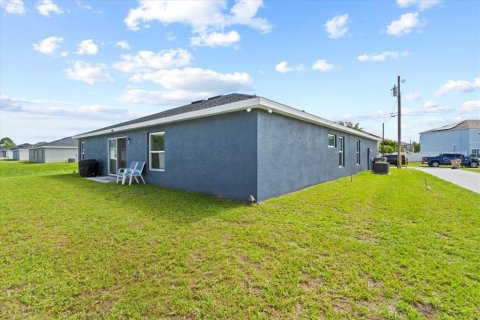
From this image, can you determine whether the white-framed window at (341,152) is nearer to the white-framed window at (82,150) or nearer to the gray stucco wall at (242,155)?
the gray stucco wall at (242,155)

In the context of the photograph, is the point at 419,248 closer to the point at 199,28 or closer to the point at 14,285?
the point at 14,285

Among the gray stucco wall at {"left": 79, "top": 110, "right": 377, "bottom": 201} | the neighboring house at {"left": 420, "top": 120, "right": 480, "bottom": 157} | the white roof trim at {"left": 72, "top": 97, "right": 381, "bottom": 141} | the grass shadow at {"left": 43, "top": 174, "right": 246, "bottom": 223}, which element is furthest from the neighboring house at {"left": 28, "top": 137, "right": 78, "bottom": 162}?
the neighboring house at {"left": 420, "top": 120, "right": 480, "bottom": 157}

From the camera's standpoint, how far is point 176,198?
714 centimetres

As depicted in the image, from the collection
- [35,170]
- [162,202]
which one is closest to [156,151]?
[162,202]

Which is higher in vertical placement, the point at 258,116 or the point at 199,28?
the point at 199,28

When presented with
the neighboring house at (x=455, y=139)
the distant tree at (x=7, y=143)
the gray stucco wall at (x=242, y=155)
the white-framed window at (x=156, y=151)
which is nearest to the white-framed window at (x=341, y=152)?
the gray stucco wall at (x=242, y=155)

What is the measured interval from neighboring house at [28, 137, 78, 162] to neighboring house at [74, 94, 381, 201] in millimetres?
27716

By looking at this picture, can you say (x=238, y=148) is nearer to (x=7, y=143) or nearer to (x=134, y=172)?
(x=134, y=172)

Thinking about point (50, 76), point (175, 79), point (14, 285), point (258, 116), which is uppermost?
point (175, 79)

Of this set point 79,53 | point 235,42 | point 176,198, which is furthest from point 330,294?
point 79,53

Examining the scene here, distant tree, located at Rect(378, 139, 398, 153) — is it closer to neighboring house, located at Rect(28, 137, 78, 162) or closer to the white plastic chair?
the white plastic chair

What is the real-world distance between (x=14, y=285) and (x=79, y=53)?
36.2 feet

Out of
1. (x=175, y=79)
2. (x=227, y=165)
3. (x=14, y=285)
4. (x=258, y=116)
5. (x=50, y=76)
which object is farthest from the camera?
(x=175, y=79)

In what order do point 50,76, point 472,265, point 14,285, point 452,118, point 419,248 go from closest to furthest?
point 14,285, point 472,265, point 419,248, point 50,76, point 452,118
